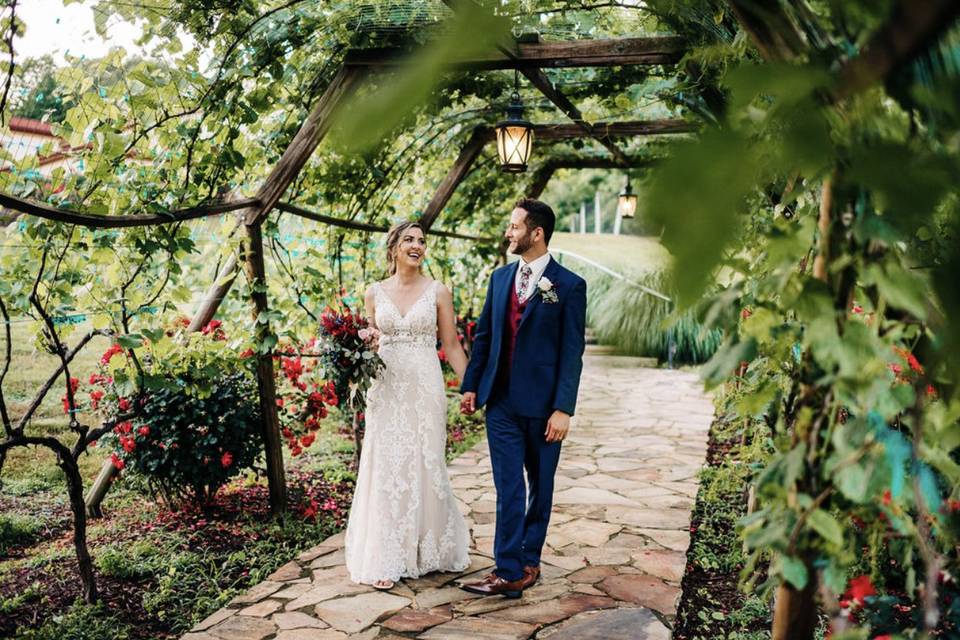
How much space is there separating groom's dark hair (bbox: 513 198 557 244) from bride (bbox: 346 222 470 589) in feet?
2.02

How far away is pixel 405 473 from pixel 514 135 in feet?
8.47

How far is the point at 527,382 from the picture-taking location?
11.1 ft

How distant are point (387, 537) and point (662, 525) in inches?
70.7

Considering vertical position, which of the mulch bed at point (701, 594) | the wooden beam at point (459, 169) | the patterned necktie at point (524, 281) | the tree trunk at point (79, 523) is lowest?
the mulch bed at point (701, 594)

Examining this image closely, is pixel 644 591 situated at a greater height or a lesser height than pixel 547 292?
lesser

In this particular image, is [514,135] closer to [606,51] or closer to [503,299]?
Result: [606,51]

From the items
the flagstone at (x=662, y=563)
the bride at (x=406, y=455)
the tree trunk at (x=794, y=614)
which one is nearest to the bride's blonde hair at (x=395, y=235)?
the bride at (x=406, y=455)

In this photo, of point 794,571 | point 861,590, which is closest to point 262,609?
point 861,590

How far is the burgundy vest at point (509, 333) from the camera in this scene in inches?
137

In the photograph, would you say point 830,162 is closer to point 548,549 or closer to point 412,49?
point 412,49

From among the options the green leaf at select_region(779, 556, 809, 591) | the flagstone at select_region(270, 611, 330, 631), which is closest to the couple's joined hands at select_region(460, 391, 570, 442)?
the flagstone at select_region(270, 611, 330, 631)

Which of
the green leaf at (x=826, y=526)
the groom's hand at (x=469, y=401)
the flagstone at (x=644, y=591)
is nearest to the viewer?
the green leaf at (x=826, y=526)

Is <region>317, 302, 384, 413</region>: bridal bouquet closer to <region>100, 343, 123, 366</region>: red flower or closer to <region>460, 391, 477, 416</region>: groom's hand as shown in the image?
<region>460, 391, 477, 416</region>: groom's hand

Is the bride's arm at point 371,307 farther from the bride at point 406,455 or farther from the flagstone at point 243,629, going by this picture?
the flagstone at point 243,629
